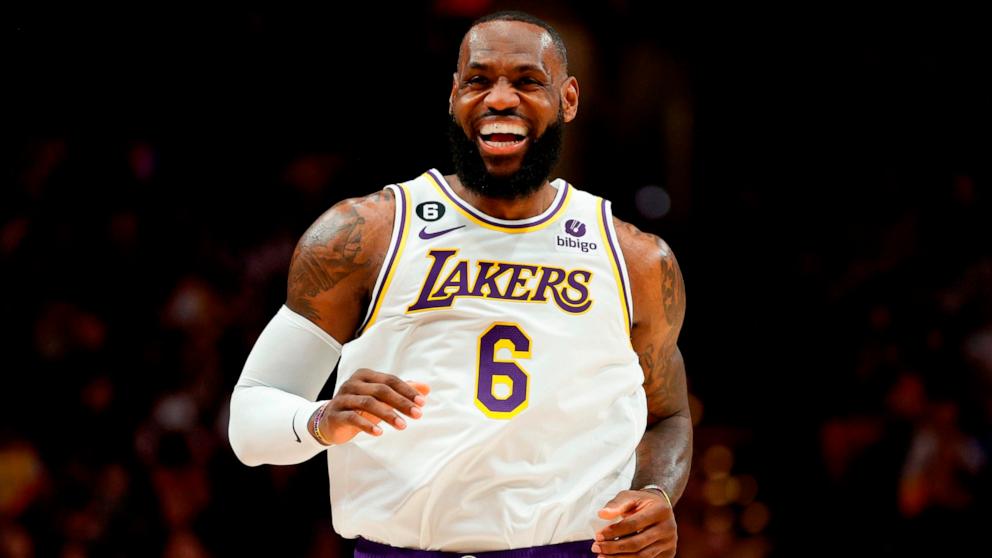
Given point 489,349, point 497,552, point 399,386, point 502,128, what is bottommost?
point 497,552

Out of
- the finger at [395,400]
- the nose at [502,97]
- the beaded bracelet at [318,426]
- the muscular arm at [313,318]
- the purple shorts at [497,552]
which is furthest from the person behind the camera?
the nose at [502,97]

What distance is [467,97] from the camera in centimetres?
303

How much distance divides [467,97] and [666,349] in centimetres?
87

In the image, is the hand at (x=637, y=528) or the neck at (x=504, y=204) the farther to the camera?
the neck at (x=504, y=204)

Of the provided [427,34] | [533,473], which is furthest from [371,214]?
[427,34]

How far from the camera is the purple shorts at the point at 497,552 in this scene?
273 cm

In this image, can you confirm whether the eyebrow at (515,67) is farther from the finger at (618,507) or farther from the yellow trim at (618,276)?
the finger at (618,507)

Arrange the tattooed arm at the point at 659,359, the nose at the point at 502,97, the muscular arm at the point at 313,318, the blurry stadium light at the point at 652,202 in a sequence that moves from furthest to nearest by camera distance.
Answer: the blurry stadium light at the point at 652,202 → the tattooed arm at the point at 659,359 → the nose at the point at 502,97 → the muscular arm at the point at 313,318

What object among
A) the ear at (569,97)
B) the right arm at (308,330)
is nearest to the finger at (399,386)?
the right arm at (308,330)

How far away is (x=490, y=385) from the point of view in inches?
110

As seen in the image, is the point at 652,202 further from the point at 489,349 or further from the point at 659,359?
the point at 489,349

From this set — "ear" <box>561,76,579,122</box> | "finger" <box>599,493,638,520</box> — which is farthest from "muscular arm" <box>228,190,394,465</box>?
"finger" <box>599,493,638,520</box>

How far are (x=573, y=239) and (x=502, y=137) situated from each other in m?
0.33

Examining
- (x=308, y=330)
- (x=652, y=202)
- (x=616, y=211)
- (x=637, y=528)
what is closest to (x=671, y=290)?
(x=637, y=528)
